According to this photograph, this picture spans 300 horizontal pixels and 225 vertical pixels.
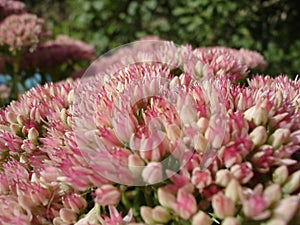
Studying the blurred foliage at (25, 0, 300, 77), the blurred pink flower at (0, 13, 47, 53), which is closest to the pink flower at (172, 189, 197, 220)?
the blurred pink flower at (0, 13, 47, 53)

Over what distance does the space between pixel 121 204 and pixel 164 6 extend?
3.56m

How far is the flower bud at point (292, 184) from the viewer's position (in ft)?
3.17

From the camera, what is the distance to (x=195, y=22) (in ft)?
13.1

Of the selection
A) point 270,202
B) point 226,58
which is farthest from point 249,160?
point 226,58

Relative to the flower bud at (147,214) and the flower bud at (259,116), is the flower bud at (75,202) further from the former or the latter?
the flower bud at (259,116)

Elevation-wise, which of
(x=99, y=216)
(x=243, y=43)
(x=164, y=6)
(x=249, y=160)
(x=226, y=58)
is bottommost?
(x=99, y=216)

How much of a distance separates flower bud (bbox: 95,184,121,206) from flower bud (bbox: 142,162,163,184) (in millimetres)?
70

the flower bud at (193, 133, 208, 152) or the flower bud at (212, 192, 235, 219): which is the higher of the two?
the flower bud at (193, 133, 208, 152)

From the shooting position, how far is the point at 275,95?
3.73 ft

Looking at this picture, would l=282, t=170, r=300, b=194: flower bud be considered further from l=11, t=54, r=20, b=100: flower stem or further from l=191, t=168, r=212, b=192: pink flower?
l=11, t=54, r=20, b=100: flower stem

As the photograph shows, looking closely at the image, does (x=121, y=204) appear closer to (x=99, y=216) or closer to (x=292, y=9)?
(x=99, y=216)

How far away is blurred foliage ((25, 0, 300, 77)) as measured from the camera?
3.99m

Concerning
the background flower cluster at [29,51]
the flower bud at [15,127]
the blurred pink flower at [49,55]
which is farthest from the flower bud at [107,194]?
the blurred pink flower at [49,55]

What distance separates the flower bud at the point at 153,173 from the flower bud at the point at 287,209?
0.74 ft
